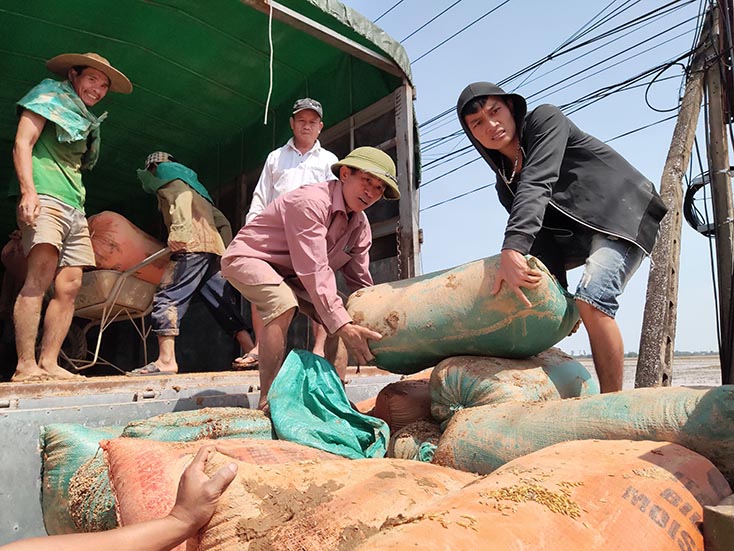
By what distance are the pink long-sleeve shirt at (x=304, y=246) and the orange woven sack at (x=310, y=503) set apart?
99 centimetres

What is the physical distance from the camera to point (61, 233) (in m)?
2.92

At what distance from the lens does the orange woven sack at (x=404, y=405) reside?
7.58ft

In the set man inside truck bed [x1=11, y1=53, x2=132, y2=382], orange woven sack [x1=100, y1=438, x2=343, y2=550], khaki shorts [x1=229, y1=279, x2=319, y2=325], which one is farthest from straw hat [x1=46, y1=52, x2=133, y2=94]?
orange woven sack [x1=100, y1=438, x2=343, y2=550]

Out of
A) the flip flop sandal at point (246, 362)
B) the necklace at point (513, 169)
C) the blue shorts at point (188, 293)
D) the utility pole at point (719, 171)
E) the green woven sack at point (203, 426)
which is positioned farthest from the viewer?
the utility pole at point (719, 171)

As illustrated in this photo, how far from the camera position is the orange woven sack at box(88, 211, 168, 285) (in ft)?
13.5

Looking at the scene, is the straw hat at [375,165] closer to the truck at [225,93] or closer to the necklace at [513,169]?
the necklace at [513,169]

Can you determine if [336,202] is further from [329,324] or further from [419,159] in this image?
[419,159]

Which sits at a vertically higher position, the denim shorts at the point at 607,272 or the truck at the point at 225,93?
the truck at the point at 225,93

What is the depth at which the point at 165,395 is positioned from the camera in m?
2.55

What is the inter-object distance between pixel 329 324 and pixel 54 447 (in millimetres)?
1044

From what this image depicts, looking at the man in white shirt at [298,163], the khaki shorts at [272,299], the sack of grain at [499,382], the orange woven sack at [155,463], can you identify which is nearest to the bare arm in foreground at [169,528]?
the orange woven sack at [155,463]

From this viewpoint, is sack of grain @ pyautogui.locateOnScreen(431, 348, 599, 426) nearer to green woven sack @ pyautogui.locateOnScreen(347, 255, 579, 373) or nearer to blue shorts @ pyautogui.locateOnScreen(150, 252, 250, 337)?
green woven sack @ pyautogui.locateOnScreen(347, 255, 579, 373)

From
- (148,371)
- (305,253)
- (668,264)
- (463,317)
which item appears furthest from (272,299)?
(668,264)

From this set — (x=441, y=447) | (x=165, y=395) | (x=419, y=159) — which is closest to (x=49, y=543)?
(x=441, y=447)
